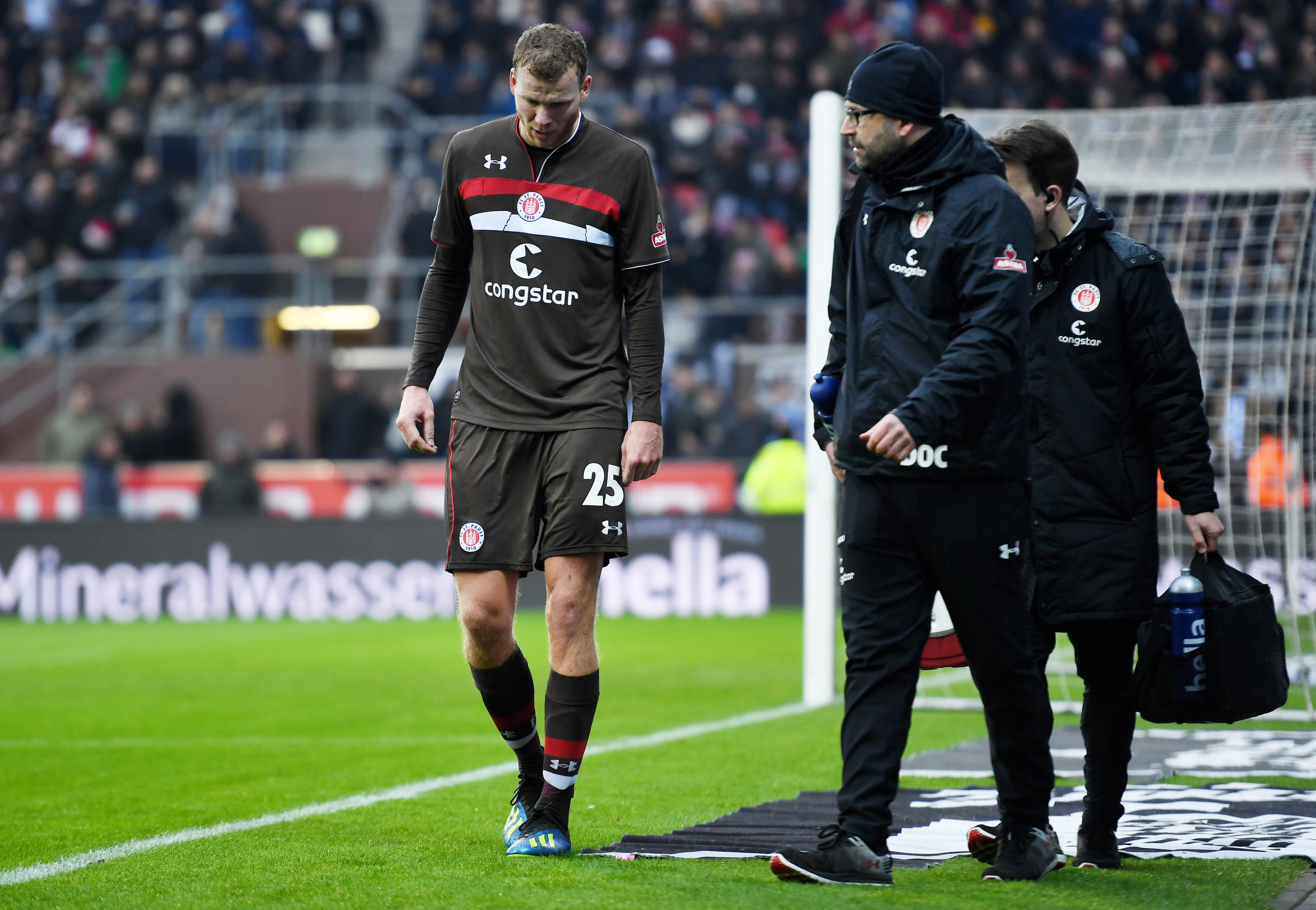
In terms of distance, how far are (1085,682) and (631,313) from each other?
1.55 metres

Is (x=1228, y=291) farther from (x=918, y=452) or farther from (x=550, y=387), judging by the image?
(x=918, y=452)

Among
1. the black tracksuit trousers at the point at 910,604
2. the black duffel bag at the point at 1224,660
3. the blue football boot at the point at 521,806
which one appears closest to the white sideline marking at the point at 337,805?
the blue football boot at the point at 521,806

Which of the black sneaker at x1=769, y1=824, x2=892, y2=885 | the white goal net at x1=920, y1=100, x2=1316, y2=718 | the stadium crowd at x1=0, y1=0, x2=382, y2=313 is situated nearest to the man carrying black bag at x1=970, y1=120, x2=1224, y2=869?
the black sneaker at x1=769, y1=824, x2=892, y2=885

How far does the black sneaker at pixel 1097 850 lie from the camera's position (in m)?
4.06

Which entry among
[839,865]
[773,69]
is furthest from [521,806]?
[773,69]

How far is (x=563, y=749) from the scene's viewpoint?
4.28 meters

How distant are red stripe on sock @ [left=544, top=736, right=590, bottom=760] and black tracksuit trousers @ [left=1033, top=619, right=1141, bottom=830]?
1212 millimetres

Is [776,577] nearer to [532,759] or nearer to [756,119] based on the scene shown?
[756,119]

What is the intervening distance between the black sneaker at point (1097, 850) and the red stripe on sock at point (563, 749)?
4.19ft

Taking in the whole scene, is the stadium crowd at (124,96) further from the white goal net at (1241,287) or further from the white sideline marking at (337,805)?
the white sideline marking at (337,805)

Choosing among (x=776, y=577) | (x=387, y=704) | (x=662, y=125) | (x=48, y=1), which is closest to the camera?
(x=387, y=704)

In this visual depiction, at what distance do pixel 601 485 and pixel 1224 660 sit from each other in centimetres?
162

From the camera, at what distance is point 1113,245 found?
424cm

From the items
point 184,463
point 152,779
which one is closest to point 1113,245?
point 152,779
